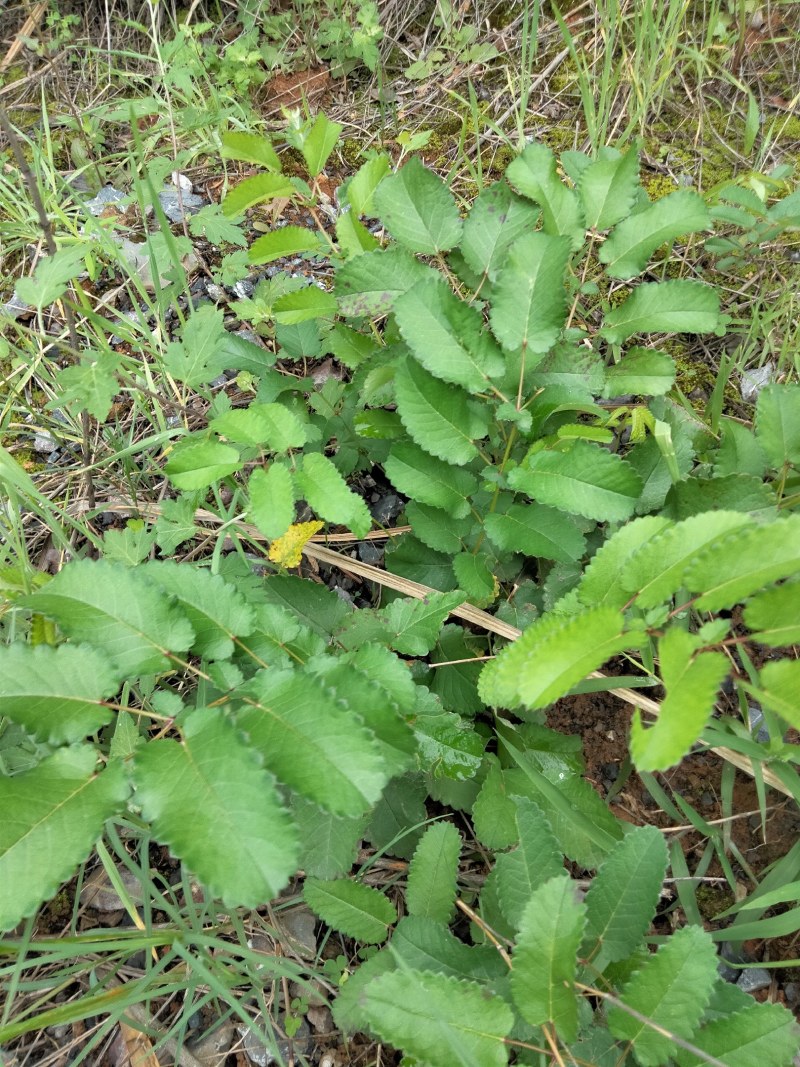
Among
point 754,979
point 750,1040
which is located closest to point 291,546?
point 750,1040

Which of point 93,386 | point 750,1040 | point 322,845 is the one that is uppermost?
point 93,386

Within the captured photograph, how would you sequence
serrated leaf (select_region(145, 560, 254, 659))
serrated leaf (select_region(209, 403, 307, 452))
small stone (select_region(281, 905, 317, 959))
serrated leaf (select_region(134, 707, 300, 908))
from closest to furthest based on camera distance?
serrated leaf (select_region(134, 707, 300, 908))
serrated leaf (select_region(145, 560, 254, 659))
serrated leaf (select_region(209, 403, 307, 452))
small stone (select_region(281, 905, 317, 959))

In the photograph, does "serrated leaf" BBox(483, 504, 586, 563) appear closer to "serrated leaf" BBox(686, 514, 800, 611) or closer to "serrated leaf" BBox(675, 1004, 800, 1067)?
"serrated leaf" BBox(686, 514, 800, 611)

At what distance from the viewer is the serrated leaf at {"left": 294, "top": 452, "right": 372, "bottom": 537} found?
4.61 ft

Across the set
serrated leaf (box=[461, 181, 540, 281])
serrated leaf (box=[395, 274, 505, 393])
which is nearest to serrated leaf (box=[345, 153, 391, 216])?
serrated leaf (box=[461, 181, 540, 281])

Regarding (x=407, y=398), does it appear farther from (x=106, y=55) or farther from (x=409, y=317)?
(x=106, y=55)

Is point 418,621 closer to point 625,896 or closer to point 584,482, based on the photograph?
point 584,482

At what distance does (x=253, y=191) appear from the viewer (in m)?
1.52

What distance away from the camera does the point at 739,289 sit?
2.18 metres

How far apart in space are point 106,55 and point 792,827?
3.88 m

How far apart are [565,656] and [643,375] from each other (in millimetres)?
784

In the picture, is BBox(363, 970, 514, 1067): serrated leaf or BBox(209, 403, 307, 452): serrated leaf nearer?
BBox(363, 970, 514, 1067): serrated leaf

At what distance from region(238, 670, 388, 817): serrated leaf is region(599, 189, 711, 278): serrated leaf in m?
1.13

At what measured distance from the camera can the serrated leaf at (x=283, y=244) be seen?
1561 mm
